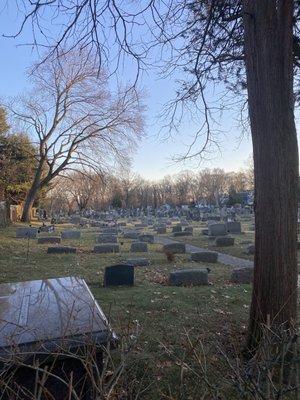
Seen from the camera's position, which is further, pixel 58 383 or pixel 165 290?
pixel 165 290

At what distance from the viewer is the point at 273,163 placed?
15.5 feet

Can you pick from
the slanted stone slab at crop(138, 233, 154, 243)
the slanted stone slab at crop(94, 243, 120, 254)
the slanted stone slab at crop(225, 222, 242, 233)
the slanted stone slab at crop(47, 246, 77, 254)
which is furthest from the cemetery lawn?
the slanted stone slab at crop(225, 222, 242, 233)

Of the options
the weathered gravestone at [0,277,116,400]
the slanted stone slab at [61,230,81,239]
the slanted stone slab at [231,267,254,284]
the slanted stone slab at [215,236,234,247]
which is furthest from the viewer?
the slanted stone slab at [61,230,81,239]

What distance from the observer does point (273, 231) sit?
15.5 feet

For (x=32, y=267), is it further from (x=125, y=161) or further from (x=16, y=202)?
(x=16, y=202)

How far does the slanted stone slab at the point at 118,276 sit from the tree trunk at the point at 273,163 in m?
4.38

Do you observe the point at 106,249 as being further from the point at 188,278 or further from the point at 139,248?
the point at 188,278

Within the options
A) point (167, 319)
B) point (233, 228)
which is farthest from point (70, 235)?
point (167, 319)

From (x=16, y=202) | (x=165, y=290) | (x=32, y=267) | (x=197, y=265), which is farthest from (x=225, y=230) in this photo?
(x=16, y=202)

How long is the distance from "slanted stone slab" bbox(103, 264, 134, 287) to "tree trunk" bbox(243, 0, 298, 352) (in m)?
4.38

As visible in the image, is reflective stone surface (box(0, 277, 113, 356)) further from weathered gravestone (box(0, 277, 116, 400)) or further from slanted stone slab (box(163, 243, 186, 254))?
slanted stone slab (box(163, 243, 186, 254))

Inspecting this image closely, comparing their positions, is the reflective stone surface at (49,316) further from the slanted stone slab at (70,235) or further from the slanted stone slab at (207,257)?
the slanted stone slab at (70,235)

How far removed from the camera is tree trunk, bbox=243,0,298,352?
4719 mm

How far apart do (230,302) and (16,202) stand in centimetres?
4044
